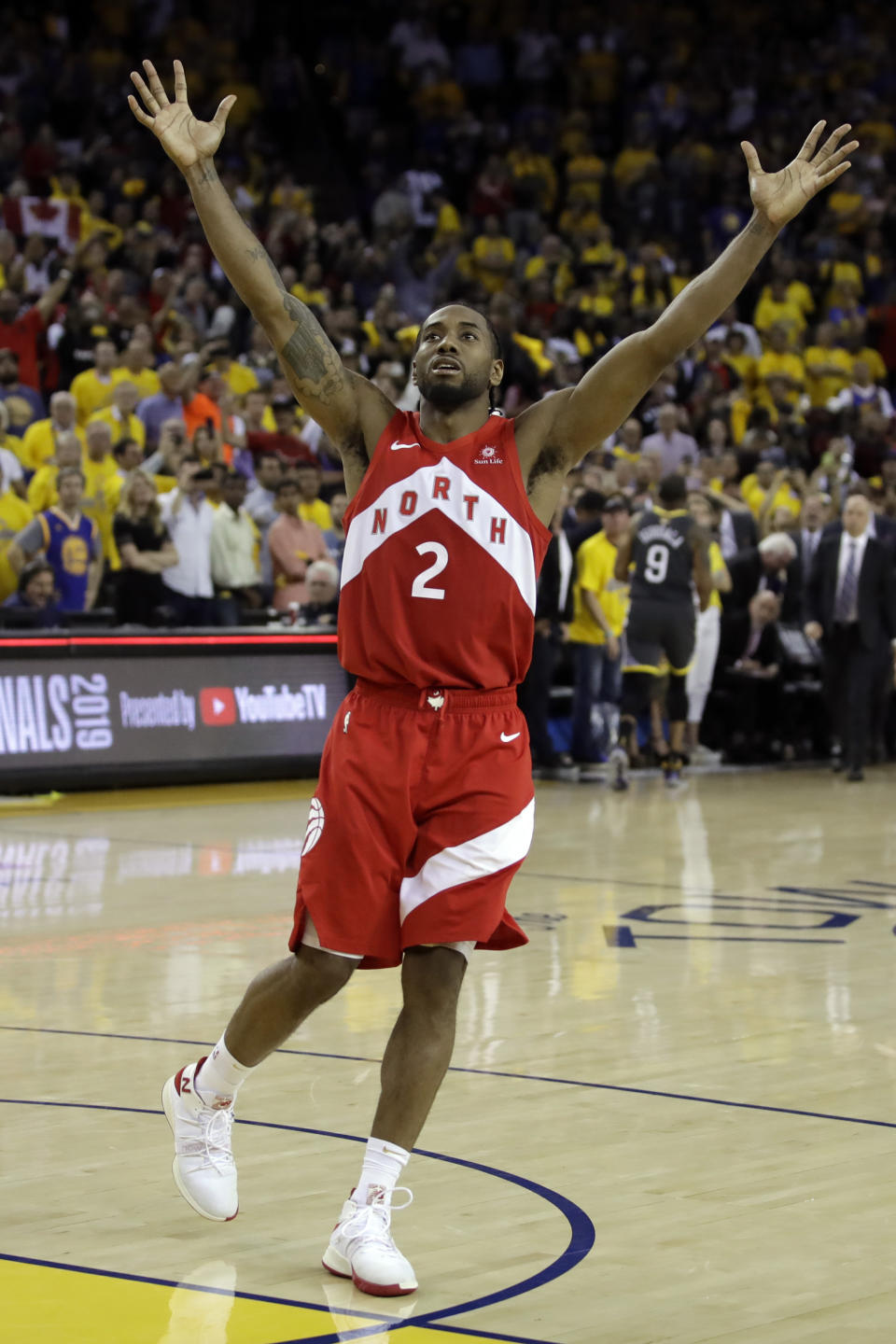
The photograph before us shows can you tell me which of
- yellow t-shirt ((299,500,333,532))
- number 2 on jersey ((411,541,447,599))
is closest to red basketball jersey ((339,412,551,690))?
number 2 on jersey ((411,541,447,599))

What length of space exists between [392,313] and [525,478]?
52.2ft

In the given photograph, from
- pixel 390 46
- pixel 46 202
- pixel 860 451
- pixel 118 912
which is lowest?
pixel 118 912

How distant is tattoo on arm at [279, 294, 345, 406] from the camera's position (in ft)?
15.5

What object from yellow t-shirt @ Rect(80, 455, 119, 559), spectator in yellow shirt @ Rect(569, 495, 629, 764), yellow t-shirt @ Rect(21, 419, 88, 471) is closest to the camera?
yellow t-shirt @ Rect(80, 455, 119, 559)

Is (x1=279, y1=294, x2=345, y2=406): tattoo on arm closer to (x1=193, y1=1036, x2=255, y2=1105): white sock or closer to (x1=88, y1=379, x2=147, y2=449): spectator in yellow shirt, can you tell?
(x1=193, y1=1036, x2=255, y2=1105): white sock

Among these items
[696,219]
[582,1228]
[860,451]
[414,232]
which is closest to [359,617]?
[582,1228]

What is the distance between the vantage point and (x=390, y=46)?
27094mm

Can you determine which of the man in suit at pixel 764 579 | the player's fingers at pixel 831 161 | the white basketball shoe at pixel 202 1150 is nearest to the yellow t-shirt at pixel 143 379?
the man in suit at pixel 764 579

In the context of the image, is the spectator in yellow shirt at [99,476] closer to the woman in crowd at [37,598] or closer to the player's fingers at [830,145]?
the woman in crowd at [37,598]

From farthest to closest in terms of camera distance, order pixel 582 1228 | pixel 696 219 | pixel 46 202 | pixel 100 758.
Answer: pixel 696 219, pixel 46 202, pixel 100 758, pixel 582 1228

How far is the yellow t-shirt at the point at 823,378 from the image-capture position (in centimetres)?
2405

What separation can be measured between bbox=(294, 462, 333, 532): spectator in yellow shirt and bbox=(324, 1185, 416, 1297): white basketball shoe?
12.1 meters

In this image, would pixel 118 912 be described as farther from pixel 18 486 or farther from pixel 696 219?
pixel 696 219

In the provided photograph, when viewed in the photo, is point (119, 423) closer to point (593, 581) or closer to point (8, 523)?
point (8, 523)
